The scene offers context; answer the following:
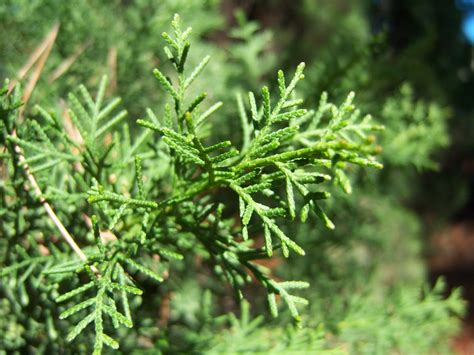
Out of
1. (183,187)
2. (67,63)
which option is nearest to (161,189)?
(183,187)

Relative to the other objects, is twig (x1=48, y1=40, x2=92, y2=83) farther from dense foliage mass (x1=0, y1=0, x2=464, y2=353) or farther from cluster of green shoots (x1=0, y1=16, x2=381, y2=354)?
cluster of green shoots (x1=0, y1=16, x2=381, y2=354)

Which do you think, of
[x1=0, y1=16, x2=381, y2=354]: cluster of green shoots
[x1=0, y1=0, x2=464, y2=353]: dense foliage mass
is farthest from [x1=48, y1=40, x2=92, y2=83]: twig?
[x1=0, y1=16, x2=381, y2=354]: cluster of green shoots

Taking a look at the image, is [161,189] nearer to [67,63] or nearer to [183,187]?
[183,187]

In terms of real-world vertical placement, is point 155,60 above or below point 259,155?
above

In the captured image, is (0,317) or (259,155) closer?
(259,155)

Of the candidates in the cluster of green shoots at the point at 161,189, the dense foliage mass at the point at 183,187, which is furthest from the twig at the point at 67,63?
the cluster of green shoots at the point at 161,189

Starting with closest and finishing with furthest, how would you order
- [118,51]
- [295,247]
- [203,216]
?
[295,247] < [203,216] < [118,51]

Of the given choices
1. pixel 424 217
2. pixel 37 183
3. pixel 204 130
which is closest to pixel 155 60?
pixel 204 130

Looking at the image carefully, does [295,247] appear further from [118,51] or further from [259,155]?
[118,51]

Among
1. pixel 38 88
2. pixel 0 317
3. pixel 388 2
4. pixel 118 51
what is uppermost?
pixel 388 2
